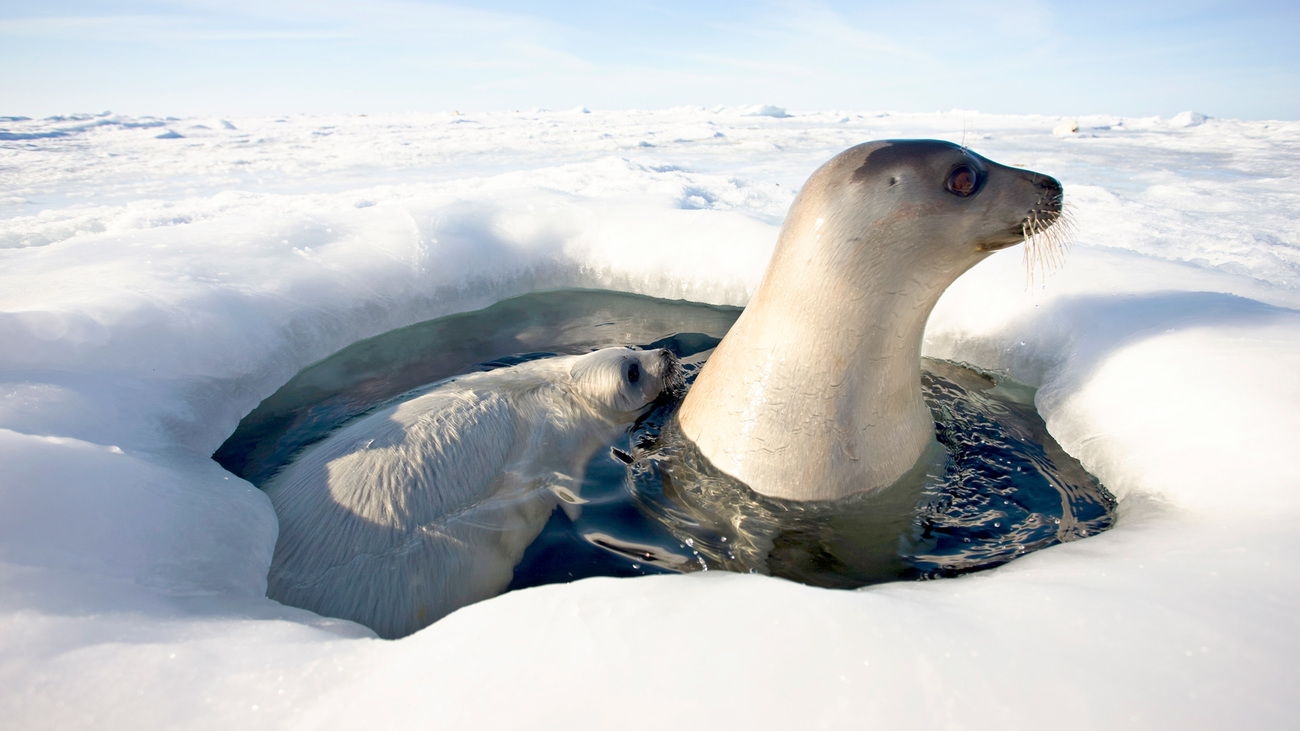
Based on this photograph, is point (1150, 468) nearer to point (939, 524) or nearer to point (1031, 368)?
point (939, 524)

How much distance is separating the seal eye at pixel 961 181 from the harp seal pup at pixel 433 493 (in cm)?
157

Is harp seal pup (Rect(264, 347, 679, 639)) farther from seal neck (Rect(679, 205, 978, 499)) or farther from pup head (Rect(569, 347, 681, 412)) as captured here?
seal neck (Rect(679, 205, 978, 499))

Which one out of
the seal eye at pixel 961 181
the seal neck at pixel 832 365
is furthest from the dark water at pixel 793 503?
the seal eye at pixel 961 181

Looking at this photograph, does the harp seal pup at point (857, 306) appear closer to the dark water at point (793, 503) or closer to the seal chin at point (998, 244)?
the seal chin at point (998, 244)

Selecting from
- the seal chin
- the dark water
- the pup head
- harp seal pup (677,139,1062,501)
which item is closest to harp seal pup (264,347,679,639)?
the pup head

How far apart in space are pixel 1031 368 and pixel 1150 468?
1.11m

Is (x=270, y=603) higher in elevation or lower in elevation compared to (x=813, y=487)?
lower

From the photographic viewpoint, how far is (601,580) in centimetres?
139

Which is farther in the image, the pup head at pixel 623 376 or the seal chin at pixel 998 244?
the pup head at pixel 623 376

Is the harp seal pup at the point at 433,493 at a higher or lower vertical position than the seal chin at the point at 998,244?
lower

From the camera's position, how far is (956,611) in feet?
3.81

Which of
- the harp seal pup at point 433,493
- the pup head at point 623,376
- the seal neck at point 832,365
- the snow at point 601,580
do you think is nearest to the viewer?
the snow at point 601,580

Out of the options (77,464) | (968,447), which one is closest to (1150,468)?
(968,447)

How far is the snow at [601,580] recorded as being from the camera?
3.08 feet
